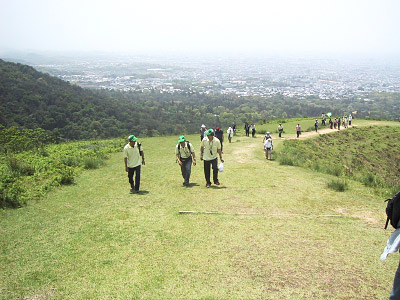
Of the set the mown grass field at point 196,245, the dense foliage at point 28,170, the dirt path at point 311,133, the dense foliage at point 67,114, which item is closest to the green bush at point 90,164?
the dense foliage at point 28,170

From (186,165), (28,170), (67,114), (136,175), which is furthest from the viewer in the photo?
(67,114)

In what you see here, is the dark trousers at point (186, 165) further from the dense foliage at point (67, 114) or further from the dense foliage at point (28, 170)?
the dense foliage at point (67, 114)

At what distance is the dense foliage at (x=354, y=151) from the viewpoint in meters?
18.2

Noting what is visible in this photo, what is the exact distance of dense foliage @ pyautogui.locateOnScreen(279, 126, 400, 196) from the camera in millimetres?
18219

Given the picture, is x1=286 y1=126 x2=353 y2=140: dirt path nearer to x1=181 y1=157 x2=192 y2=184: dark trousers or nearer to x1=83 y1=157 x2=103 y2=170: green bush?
x1=83 y1=157 x2=103 y2=170: green bush

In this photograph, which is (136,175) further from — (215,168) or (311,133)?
(311,133)

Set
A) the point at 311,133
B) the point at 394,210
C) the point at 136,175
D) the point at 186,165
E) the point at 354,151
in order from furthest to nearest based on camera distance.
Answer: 1. the point at 311,133
2. the point at 354,151
3. the point at 186,165
4. the point at 136,175
5. the point at 394,210

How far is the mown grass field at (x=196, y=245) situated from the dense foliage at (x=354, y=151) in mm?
7213

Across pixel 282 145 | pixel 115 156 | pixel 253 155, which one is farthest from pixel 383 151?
pixel 115 156

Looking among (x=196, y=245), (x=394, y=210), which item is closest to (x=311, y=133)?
(x=196, y=245)

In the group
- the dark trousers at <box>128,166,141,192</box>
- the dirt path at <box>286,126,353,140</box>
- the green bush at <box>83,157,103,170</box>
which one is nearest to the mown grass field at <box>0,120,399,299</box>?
the dark trousers at <box>128,166,141,192</box>

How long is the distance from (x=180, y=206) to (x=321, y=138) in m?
20.3

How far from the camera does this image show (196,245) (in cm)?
576

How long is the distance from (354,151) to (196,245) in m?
21.1
